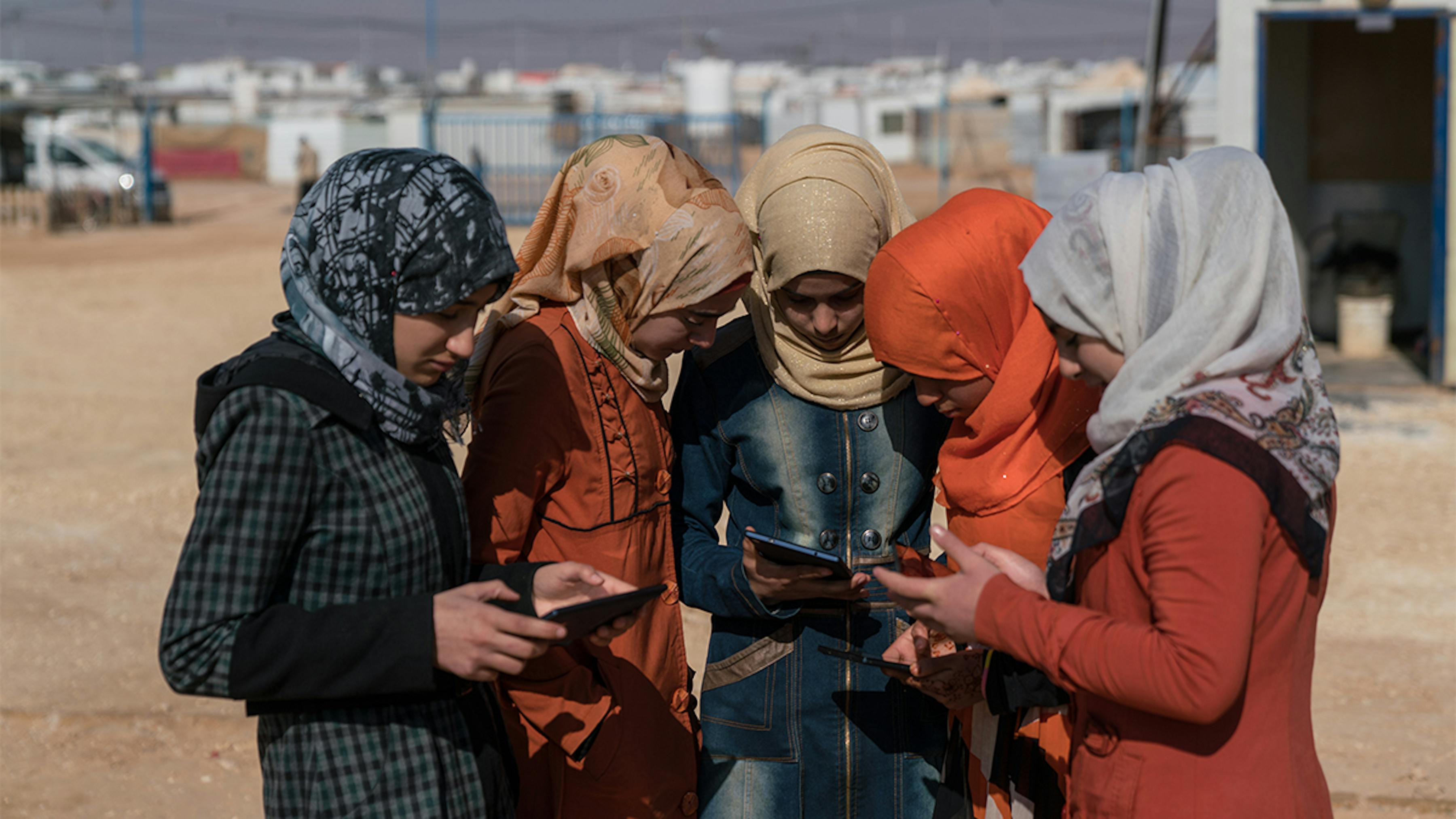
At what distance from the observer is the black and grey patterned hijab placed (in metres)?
1.81

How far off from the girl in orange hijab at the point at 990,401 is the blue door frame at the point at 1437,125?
9334 millimetres

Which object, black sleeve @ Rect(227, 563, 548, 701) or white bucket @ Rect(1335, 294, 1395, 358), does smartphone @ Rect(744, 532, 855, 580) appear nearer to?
black sleeve @ Rect(227, 563, 548, 701)

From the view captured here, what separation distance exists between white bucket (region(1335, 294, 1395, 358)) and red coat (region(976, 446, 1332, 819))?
11.5m

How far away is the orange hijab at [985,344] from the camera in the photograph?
231 centimetres

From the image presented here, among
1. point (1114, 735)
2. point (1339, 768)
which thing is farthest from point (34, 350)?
point (1114, 735)

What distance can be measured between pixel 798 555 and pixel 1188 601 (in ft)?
2.48

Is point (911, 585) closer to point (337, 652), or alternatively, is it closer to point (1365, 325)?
point (337, 652)

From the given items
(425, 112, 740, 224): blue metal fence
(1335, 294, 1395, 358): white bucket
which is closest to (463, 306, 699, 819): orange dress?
(1335, 294, 1395, 358): white bucket

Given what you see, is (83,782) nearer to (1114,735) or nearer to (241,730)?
(241,730)

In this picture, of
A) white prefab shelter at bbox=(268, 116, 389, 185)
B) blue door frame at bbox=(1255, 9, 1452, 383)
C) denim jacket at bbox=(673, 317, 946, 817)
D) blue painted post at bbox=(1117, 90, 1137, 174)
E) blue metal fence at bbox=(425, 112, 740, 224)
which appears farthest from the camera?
white prefab shelter at bbox=(268, 116, 389, 185)

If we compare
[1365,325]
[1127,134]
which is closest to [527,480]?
[1365,325]

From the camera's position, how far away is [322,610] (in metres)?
1.79

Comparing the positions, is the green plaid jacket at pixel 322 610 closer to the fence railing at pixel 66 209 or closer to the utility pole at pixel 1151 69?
the utility pole at pixel 1151 69

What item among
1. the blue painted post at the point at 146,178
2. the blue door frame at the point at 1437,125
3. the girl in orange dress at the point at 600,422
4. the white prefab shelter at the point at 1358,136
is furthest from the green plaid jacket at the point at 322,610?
the blue painted post at the point at 146,178
